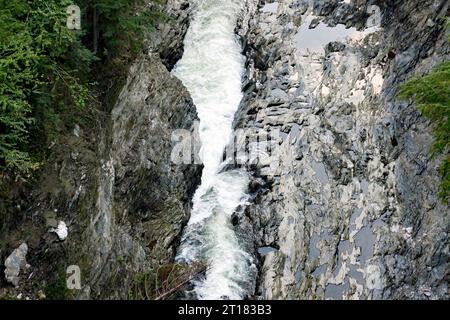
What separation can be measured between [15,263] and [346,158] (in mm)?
13562

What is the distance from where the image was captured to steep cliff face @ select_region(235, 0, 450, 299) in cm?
1669

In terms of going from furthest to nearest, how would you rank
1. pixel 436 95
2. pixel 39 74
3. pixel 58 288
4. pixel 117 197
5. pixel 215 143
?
pixel 215 143
pixel 117 197
pixel 436 95
pixel 39 74
pixel 58 288

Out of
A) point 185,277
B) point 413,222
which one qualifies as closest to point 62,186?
point 185,277

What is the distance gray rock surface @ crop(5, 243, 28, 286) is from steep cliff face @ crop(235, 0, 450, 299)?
8610 millimetres

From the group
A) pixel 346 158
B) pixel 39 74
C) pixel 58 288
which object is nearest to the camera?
pixel 58 288

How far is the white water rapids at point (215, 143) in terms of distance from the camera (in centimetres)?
1697

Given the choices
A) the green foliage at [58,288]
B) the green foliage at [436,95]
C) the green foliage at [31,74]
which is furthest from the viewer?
the green foliage at [436,95]

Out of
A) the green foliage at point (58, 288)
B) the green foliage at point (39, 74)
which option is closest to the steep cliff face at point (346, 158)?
the green foliage at point (58, 288)

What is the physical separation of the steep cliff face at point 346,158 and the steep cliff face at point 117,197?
10.7 feet

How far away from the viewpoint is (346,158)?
789 inches

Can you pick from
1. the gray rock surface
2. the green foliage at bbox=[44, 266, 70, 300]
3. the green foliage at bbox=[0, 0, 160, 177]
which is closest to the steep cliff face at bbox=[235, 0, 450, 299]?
the green foliage at bbox=[44, 266, 70, 300]

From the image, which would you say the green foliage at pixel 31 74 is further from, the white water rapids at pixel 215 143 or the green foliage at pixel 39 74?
the white water rapids at pixel 215 143

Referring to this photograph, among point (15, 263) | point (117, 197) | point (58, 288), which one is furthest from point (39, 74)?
point (58, 288)

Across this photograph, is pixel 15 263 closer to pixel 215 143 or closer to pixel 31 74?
pixel 31 74
